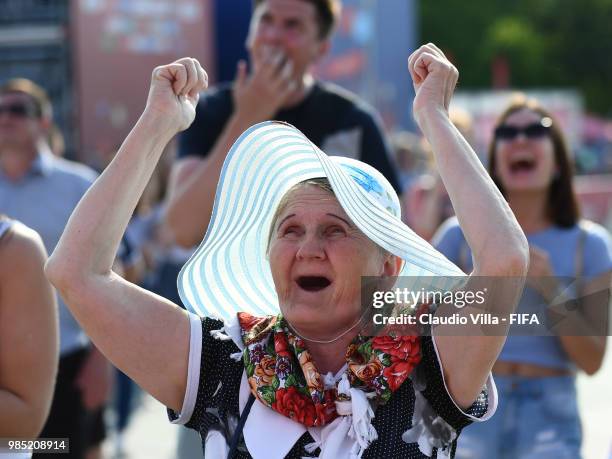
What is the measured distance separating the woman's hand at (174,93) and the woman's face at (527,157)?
191cm

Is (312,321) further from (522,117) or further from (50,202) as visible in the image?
(50,202)

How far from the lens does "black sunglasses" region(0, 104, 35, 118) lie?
527 centimetres

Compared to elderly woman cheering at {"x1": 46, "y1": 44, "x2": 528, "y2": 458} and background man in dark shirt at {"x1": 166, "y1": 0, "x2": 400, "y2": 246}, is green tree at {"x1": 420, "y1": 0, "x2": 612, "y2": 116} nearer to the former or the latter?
background man in dark shirt at {"x1": 166, "y1": 0, "x2": 400, "y2": 246}

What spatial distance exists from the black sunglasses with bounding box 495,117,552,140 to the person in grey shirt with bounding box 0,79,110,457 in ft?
6.53

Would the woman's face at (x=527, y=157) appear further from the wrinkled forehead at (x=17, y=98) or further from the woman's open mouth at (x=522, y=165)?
the wrinkled forehead at (x=17, y=98)

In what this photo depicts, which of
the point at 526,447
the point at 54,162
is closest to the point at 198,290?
the point at 526,447

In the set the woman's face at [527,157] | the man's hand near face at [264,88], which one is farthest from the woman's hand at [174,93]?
the woman's face at [527,157]

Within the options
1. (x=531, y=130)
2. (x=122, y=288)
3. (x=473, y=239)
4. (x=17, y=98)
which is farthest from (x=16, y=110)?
(x=473, y=239)

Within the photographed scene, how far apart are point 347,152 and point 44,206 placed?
5.71 feet

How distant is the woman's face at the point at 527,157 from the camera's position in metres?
4.13

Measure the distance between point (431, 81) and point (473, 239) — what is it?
403 millimetres

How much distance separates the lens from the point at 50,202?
191 inches

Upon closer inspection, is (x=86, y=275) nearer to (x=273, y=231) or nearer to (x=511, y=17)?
(x=273, y=231)

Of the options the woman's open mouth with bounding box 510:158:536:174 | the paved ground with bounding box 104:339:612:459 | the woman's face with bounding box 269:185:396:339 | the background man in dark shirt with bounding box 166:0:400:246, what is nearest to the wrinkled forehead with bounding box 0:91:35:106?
the background man in dark shirt with bounding box 166:0:400:246
